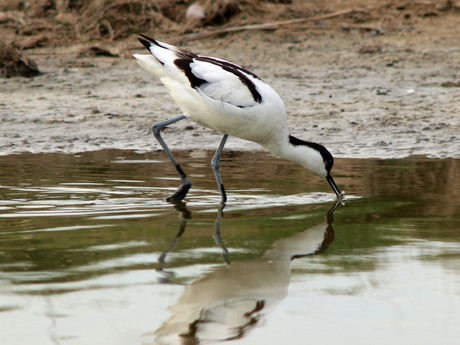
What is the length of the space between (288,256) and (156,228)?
34.9 inches

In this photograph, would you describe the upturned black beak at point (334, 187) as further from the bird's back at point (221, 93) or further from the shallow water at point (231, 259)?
A: the bird's back at point (221, 93)

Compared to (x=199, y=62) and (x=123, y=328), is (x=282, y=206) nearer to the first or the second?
(x=199, y=62)

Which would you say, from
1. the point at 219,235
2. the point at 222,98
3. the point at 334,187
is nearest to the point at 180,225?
the point at 219,235

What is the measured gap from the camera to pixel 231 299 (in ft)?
9.24

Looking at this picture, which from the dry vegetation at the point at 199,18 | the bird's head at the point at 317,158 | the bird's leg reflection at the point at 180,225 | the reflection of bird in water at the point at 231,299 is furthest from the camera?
the dry vegetation at the point at 199,18

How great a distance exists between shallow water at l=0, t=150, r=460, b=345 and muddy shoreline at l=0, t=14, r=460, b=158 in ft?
4.78

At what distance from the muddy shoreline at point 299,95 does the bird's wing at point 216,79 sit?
75.2 inches

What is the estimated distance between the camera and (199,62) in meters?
5.20

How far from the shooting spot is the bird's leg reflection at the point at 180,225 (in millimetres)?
3355

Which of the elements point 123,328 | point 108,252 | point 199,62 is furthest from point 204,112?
point 123,328

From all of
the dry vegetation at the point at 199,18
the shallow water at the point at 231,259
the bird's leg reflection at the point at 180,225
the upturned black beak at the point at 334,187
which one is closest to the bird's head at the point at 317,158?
the upturned black beak at the point at 334,187

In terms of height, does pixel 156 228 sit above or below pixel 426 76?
above

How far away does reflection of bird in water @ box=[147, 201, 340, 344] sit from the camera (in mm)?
2506

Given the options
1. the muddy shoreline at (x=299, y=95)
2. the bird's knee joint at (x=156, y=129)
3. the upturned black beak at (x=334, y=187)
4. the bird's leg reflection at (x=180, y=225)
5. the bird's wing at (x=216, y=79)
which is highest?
the bird's wing at (x=216, y=79)
